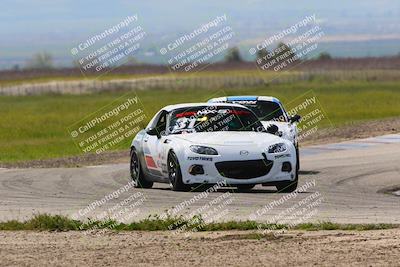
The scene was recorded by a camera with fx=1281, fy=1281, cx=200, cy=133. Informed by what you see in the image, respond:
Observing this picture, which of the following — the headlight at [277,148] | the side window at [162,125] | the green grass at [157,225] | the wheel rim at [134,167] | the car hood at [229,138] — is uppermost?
the green grass at [157,225]

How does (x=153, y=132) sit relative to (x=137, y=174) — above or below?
above

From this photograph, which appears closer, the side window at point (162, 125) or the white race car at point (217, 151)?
the white race car at point (217, 151)

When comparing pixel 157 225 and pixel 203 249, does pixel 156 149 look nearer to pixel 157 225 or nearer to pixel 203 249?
pixel 157 225

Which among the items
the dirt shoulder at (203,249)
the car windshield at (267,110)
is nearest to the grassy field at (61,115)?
the car windshield at (267,110)

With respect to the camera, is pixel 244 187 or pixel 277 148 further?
pixel 244 187

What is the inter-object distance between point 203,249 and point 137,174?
8998 millimetres

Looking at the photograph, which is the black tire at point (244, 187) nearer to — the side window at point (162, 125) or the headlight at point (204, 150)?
the headlight at point (204, 150)

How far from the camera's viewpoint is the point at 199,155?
750 inches

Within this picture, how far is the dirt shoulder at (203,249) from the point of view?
11.7m

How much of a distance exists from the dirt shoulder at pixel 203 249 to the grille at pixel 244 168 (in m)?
5.11

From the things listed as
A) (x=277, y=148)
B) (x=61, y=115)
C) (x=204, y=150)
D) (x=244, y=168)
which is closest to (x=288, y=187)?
(x=277, y=148)

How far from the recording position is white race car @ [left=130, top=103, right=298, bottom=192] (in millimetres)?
19047

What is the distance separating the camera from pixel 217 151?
19.1 meters

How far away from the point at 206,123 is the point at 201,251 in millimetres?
7866
